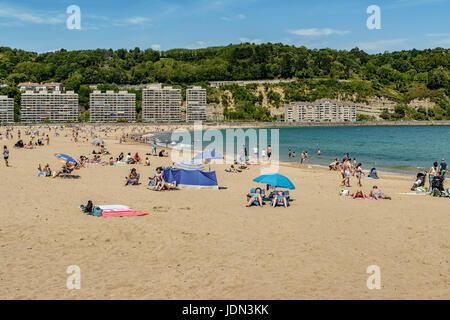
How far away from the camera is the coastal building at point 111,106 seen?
158500mm

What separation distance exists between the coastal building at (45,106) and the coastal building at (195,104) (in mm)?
40763

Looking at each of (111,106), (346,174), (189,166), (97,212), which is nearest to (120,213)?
(97,212)

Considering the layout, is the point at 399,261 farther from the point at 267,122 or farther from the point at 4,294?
the point at 267,122

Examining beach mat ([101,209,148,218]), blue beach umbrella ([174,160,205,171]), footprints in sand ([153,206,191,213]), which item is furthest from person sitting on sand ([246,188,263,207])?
blue beach umbrella ([174,160,205,171])

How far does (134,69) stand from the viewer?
194250 mm

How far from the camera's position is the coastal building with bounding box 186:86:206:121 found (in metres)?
159

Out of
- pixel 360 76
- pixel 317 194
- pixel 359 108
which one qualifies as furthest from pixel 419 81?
pixel 317 194

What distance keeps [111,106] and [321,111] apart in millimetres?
79090

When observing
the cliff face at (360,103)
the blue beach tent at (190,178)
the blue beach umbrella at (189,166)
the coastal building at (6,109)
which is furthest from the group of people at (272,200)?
the cliff face at (360,103)

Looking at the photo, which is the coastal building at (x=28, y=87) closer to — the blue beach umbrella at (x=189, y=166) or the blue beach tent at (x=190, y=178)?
the blue beach umbrella at (x=189, y=166)

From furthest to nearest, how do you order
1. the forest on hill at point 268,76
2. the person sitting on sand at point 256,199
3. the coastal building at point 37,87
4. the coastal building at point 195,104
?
the forest on hill at point 268,76 < the coastal building at point 37,87 < the coastal building at point 195,104 < the person sitting on sand at point 256,199

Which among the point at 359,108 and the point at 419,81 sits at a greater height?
the point at 419,81

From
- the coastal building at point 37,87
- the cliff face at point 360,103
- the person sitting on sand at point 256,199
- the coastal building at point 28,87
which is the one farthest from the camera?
the cliff face at point 360,103
